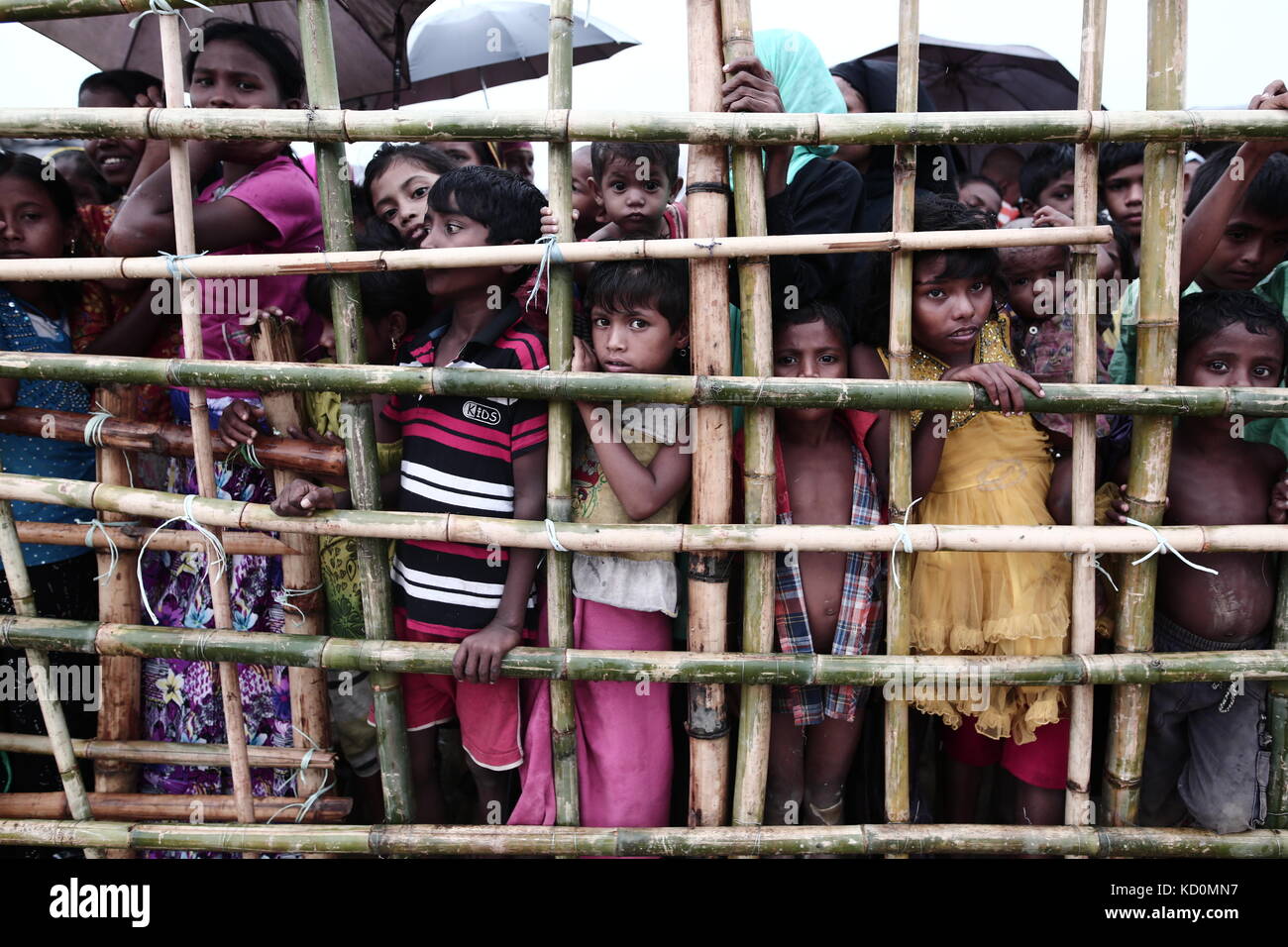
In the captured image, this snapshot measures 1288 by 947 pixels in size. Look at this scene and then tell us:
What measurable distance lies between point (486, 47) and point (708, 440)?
134 inches

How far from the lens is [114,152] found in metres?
2.96

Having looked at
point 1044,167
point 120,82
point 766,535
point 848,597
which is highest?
point 120,82

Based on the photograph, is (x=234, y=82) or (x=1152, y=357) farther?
(x=234, y=82)

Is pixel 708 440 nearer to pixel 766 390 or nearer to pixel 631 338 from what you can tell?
pixel 766 390

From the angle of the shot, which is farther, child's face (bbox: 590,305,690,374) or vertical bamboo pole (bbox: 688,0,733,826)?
child's face (bbox: 590,305,690,374)

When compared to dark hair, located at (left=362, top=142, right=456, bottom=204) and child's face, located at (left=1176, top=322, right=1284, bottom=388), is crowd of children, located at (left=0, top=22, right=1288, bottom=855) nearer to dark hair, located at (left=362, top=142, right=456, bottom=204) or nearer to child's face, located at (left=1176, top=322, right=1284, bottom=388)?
child's face, located at (left=1176, top=322, right=1284, bottom=388)

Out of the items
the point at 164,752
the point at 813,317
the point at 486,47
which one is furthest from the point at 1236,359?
the point at 486,47

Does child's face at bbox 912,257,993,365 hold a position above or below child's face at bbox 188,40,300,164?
below

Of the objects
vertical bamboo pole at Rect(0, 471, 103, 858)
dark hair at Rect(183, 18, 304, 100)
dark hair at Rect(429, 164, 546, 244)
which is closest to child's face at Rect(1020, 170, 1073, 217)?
dark hair at Rect(429, 164, 546, 244)

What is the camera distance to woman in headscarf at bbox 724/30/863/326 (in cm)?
181

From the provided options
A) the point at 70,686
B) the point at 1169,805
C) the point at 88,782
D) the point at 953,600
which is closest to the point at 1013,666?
the point at 953,600

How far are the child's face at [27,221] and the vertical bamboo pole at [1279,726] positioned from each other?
11.0ft

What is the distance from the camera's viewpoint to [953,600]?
2066mm

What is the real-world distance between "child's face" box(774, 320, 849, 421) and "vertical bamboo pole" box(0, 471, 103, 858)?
1.99 m
